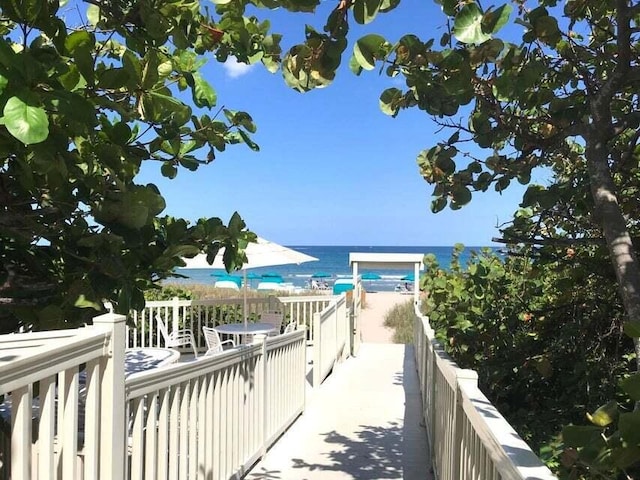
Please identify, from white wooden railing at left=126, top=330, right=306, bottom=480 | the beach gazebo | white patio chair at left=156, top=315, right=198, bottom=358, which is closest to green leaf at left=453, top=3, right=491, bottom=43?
white wooden railing at left=126, top=330, right=306, bottom=480

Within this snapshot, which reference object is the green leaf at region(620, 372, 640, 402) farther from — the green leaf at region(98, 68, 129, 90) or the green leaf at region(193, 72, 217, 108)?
the green leaf at region(193, 72, 217, 108)

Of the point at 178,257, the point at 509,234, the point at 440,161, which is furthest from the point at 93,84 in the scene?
the point at 509,234

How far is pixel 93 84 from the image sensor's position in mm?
1642

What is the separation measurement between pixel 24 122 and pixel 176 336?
775cm

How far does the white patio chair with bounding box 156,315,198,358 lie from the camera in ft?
27.8

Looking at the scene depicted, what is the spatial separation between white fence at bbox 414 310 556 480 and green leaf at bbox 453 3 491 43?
1.21 metres

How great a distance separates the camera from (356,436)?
17.2 feet

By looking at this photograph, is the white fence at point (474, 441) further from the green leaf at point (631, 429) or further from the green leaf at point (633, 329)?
the green leaf at point (633, 329)

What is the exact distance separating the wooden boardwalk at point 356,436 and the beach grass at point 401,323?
5.02m

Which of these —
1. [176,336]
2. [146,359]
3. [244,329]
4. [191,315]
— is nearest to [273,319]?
[244,329]

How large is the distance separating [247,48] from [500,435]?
2.04m

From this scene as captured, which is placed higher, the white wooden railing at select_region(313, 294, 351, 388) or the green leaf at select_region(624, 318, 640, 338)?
the green leaf at select_region(624, 318, 640, 338)

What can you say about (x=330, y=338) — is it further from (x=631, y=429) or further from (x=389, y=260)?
(x=631, y=429)

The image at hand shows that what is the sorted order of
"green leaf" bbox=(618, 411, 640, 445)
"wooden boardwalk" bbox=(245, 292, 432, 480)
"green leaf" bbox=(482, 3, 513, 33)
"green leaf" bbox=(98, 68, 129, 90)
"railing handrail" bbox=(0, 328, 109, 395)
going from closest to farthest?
"green leaf" bbox=(618, 411, 640, 445) < "railing handrail" bbox=(0, 328, 109, 395) < "green leaf" bbox=(482, 3, 513, 33) < "green leaf" bbox=(98, 68, 129, 90) < "wooden boardwalk" bbox=(245, 292, 432, 480)
